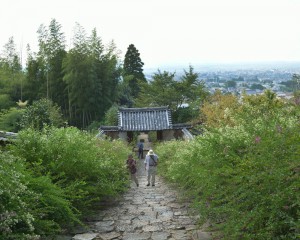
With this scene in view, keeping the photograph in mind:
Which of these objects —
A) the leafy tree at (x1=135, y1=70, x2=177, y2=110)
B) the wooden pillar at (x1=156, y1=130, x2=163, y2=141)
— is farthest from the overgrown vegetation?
the leafy tree at (x1=135, y1=70, x2=177, y2=110)

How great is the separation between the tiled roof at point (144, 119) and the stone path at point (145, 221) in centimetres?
1094

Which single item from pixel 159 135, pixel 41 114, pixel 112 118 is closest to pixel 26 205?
pixel 159 135

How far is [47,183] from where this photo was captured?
455 centimetres

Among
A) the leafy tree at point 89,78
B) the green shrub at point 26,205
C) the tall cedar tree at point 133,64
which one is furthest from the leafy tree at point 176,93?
the green shrub at point 26,205

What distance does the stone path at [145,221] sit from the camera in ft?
16.8

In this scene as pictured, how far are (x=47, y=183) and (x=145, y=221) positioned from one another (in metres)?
1.92

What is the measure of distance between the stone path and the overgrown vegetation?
36 cm

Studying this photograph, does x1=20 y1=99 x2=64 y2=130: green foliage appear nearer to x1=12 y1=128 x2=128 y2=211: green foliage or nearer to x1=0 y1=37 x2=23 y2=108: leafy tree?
x1=0 y1=37 x2=23 y2=108: leafy tree

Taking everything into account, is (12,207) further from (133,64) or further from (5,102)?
(133,64)

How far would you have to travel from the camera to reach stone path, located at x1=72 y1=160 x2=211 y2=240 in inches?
201

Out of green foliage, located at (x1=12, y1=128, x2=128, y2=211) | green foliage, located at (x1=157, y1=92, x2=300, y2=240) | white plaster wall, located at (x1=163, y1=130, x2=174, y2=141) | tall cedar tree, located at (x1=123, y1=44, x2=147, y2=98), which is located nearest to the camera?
green foliage, located at (x1=157, y1=92, x2=300, y2=240)

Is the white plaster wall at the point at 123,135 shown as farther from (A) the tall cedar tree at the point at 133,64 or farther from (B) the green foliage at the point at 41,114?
(A) the tall cedar tree at the point at 133,64

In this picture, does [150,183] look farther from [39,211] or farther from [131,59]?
[131,59]

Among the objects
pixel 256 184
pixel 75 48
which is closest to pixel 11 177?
pixel 256 184
